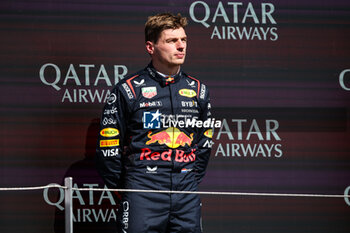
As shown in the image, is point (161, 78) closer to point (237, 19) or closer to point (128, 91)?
point (128, 91)

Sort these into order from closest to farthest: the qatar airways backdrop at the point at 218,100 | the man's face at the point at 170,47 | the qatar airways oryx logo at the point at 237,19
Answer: the man's face at the point at 170,47, the qatar airways backdrop at the point at 218,100, the qatar airways oryx logo at the point at 237,19

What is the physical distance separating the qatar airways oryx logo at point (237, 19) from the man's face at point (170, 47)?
0.89m

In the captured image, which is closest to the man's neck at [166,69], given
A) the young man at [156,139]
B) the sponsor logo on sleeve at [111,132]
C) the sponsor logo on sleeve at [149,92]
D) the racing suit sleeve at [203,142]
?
the young man at [156,139]

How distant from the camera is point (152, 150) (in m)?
2.99

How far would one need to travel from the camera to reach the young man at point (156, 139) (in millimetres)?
2926

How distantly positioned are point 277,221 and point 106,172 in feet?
5.13

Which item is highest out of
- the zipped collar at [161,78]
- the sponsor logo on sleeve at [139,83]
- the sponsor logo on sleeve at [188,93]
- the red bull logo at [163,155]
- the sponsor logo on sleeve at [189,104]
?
the zipped collar at [161,78]

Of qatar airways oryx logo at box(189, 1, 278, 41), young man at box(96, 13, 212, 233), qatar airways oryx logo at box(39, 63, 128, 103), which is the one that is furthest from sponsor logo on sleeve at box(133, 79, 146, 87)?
qatar airways oryx logo at box(189, 1, 278, 41)

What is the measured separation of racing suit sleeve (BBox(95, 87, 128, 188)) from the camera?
3.01 meters

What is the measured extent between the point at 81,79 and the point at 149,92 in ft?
3.10

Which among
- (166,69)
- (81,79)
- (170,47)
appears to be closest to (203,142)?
(166,69)

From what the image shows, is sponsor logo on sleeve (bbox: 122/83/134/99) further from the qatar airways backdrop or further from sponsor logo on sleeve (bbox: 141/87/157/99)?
the qatar airways backdrop

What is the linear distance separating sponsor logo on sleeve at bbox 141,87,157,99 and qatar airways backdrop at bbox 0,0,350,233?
0.84 m

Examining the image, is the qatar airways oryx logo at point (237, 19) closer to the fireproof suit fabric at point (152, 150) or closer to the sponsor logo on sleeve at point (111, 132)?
the fireproof suit fabric at point (152, 150)
